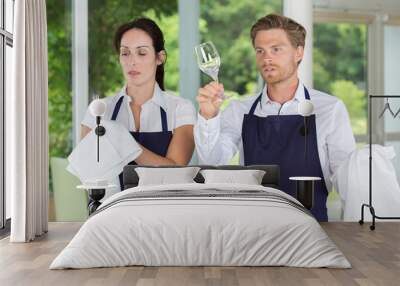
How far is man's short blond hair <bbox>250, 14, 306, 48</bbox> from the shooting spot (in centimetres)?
682

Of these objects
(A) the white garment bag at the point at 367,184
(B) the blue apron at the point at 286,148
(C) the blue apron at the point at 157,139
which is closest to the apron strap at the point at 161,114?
(C) the blue apron at the point at 157,139

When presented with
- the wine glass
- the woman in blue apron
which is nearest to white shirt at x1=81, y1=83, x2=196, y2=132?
the woman in blue apron

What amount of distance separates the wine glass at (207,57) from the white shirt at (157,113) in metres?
0.51

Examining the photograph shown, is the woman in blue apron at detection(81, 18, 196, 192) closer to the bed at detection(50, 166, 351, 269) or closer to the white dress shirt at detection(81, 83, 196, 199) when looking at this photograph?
the white dress shirt at detection(81, 83, 196, 199)

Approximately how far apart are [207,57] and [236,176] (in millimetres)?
1132

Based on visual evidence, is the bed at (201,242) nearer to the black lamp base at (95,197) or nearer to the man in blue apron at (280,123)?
the black lamp base at (95,197)

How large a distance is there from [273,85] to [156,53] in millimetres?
1244

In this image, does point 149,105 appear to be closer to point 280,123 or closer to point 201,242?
point 280,123

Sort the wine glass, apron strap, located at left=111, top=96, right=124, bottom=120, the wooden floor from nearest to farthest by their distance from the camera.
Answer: the wooden floor < the wine glass < apron strap, located at left=111, top=96, right=124, bottom=120

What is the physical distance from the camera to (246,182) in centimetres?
607

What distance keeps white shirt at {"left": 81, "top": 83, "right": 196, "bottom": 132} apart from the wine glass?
0.51 meters

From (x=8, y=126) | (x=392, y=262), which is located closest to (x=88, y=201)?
(x=8, y=126)

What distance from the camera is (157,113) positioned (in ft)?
22.2

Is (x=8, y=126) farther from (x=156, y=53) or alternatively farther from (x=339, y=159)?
(x=339, y=159)
